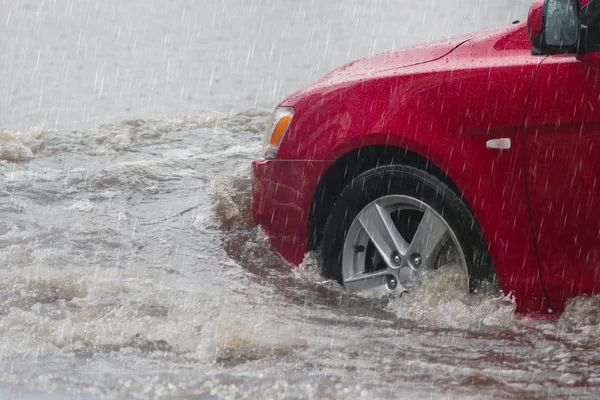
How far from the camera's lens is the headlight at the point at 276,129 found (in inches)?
177

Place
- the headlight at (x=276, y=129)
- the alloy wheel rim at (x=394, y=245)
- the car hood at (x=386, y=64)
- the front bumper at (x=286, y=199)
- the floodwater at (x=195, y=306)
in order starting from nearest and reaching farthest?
the floodwater at (x=195, y=306)
the alloy wheel rim at (x=394, y=245)
the car hood at (x=386, y=64)
the front bumper at (x=286, y=199)
the headlight at (x=276, y=129)

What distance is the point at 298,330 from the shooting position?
12.5ft

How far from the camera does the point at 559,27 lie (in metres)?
3.25

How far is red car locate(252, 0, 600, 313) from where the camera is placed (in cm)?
329

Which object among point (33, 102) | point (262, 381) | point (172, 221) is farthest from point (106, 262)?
point (33, 102)

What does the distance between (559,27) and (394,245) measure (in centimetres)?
127

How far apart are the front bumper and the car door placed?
119 centimetres

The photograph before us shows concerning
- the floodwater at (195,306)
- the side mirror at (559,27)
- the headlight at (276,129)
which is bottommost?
the floodwater at (195,306)

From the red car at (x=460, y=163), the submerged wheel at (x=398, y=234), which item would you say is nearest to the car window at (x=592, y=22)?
the red car at (x=460, y=163)

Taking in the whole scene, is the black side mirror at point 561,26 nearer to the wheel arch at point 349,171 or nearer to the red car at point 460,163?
the red car at point 460,163

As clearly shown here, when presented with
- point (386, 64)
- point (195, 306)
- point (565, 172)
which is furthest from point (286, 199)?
point (565, 172)

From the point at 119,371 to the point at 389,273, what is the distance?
1378 millimetres

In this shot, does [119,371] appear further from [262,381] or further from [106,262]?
[106,262]

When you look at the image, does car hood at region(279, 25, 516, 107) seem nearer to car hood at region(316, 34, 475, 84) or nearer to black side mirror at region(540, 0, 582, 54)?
car hood at region(316, 34, 475, 84)
